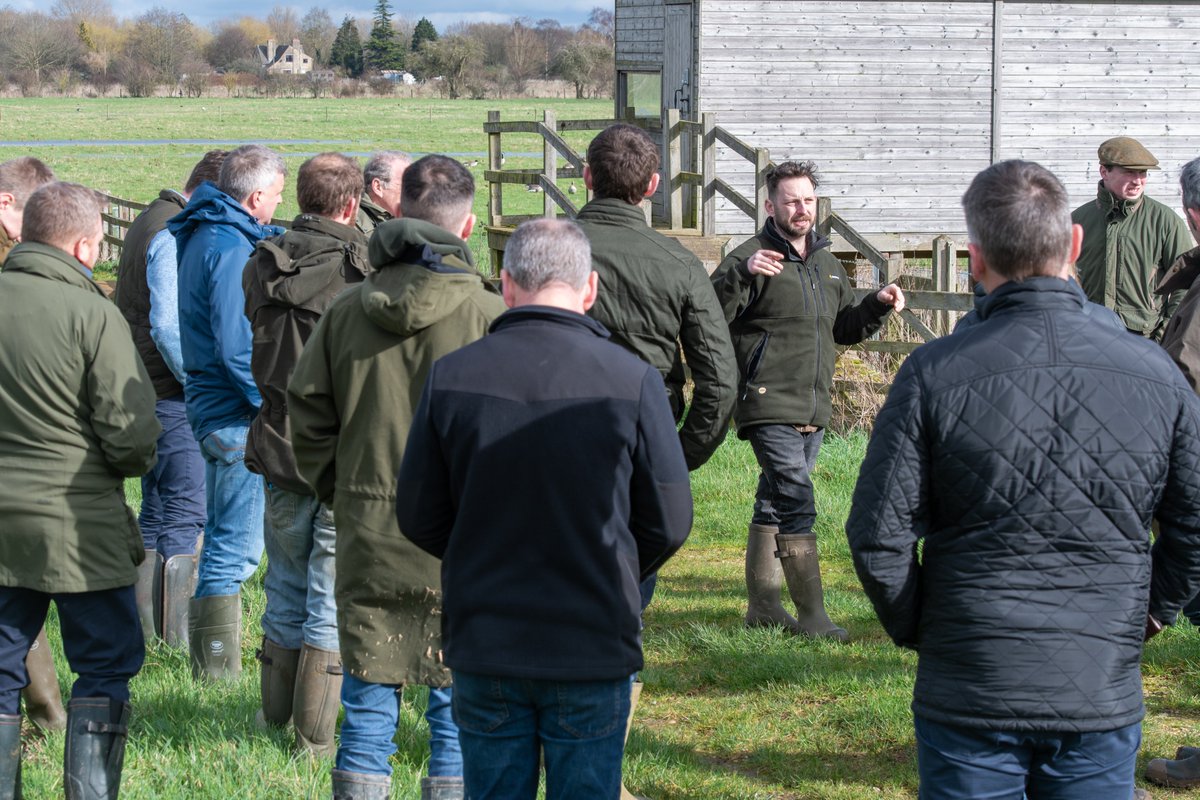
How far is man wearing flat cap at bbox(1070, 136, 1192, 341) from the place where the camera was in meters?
7.06

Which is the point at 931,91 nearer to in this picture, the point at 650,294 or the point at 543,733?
the point at 650,294

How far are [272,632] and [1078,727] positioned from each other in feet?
9.69

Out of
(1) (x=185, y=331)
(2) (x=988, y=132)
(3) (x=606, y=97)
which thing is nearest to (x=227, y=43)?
(3) (x=606, y=97)

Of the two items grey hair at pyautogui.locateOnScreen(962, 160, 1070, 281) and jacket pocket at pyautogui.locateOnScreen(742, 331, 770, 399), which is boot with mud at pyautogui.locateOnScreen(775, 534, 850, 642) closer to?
jacket pocket at pyautogui.locateOnScreen(742, 331, 770, 399)

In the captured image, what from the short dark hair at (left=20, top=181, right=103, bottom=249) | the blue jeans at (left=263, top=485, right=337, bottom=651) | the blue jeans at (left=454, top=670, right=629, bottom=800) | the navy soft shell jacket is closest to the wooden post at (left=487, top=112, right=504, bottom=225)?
the blue jeans at (left=263, top=485, right=337, bottom=651)

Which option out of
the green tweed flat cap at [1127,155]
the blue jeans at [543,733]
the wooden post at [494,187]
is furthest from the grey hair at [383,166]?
the wooden post at [494,187]

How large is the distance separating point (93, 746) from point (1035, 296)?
2937 mm

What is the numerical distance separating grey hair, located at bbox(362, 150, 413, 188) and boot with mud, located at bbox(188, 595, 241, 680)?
70.7 inches

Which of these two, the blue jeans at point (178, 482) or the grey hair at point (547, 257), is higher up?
the grey hair at point (547, 257)

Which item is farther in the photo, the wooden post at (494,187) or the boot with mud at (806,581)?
the wooden post at (494,187)

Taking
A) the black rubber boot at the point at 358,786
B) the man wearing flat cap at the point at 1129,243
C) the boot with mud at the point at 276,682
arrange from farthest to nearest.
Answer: the man wearing flat cap at the point at 1129,243
the boot with mud at the point at 276,682
the black rubber boot at the point at 358,786

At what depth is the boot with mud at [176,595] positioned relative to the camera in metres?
5.79

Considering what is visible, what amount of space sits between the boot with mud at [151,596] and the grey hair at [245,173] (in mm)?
1816

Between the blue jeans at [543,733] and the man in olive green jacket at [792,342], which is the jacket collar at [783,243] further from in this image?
the blue jeans at [543,733]
